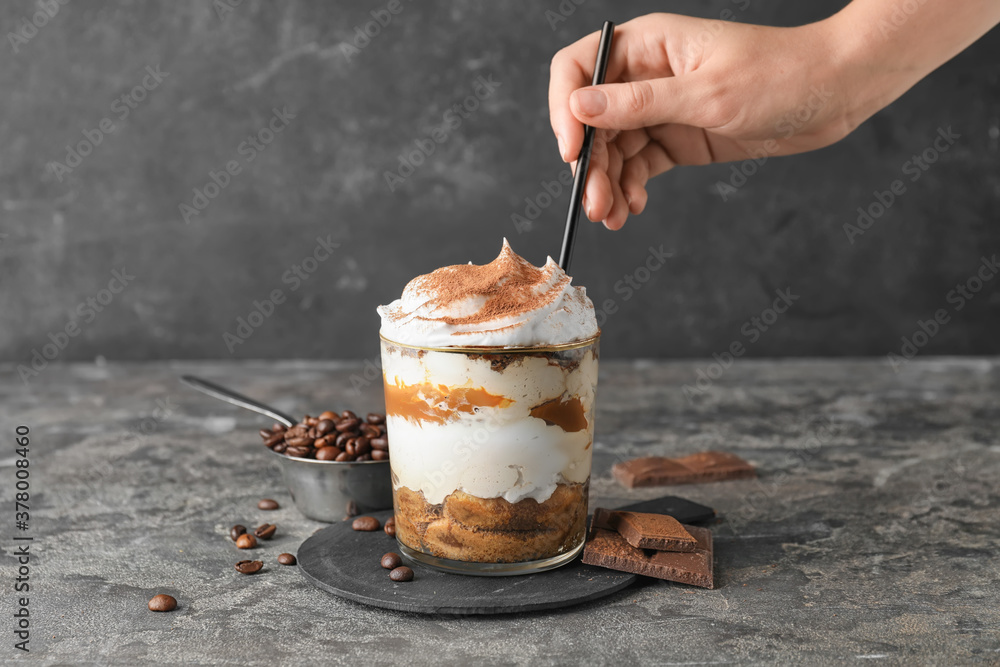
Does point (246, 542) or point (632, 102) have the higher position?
point (632, 102)

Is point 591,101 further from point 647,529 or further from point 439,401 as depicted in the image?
point 647,529

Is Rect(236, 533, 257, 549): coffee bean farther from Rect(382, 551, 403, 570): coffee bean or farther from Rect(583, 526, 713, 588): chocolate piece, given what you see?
Rect(583, 526, 713, 588): chocolate piece

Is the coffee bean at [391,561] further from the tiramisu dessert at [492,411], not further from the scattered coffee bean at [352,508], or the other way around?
the scattered coffee bean at [352,508]

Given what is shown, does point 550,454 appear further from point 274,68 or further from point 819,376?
point 274,68

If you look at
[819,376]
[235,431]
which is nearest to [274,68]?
[235,431]

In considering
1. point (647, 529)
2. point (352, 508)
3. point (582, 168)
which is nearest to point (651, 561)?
point (647, 529)

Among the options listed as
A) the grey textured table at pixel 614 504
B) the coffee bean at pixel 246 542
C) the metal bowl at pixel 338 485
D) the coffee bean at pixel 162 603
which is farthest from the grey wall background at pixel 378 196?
the coffee bean at pixel 162 603
